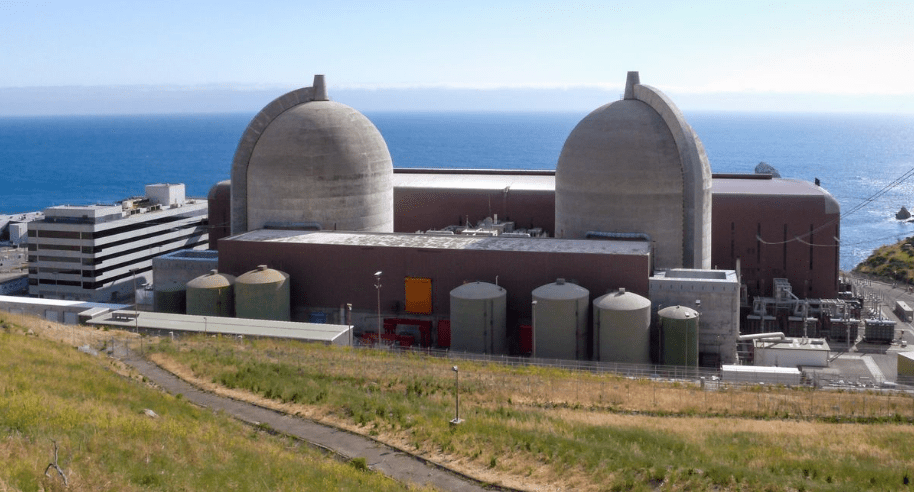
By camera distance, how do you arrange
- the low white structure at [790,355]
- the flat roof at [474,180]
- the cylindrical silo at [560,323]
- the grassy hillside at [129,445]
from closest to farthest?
the grassy hillside at [129,445]
the cylindrical silo at [560,323]
the low white structure at [790,355]
the flat roof at [474,180]

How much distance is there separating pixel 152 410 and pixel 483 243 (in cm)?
2511

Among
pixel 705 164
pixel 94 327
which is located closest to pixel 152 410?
pixel 94 327

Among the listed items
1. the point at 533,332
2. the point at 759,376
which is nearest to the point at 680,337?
the point at 759,376

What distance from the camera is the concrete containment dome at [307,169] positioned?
50.4 m

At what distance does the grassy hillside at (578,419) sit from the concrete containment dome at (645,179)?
1387 cm

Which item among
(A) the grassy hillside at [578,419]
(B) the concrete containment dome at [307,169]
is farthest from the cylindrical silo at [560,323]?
(B) the concrete containment dome at [307,169]

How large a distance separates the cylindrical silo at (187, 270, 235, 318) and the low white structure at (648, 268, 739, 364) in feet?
68.8

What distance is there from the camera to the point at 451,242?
155 ft

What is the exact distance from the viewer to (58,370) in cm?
2669

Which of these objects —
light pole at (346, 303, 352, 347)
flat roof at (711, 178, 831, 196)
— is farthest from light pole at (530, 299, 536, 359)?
flat roof at (711, 178, 831, 196)

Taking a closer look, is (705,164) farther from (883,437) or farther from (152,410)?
(152,410)

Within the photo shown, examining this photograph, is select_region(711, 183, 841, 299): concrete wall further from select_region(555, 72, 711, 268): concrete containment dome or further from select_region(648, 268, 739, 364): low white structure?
select_region(648, 268, 739, 364): low white structure

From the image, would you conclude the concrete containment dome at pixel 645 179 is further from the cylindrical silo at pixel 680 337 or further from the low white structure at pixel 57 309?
the low white structure at pixel 57 309

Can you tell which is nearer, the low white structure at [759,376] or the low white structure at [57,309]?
the low white structure at [759,376]
